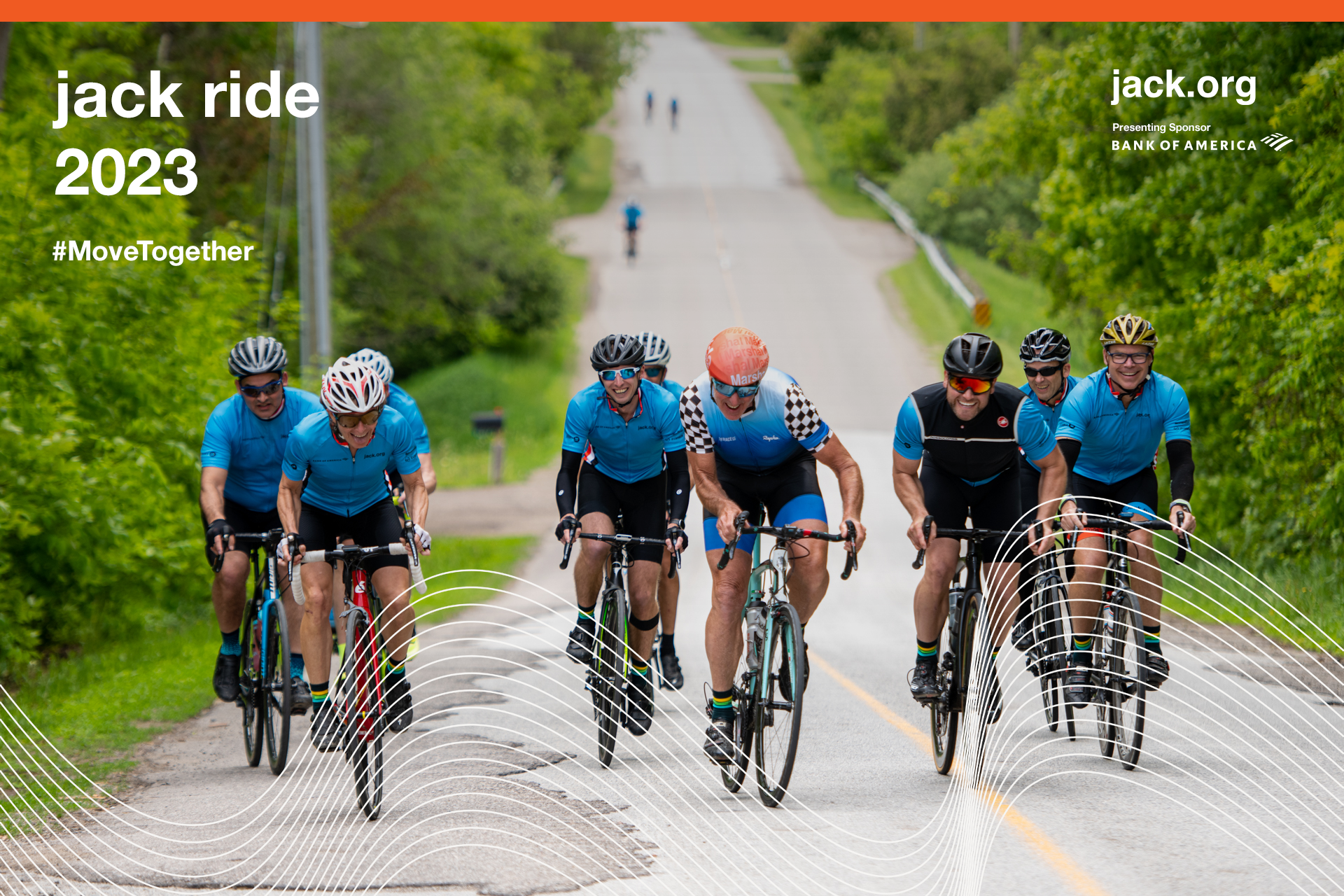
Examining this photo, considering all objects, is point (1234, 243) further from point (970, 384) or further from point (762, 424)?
point (762, 424)

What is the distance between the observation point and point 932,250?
41.6 meters

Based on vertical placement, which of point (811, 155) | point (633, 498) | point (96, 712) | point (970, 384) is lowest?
point (96, 712)

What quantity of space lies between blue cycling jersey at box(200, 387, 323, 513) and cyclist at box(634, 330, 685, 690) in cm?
A: 215

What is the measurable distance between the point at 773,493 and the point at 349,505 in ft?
8.20

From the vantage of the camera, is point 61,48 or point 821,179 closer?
point 61,48

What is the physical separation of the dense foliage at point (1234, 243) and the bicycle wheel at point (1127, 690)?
4778 millimetres

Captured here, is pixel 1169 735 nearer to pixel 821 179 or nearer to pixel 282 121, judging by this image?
pixel 282 121

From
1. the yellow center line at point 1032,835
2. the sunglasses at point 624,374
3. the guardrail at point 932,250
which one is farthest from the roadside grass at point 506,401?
the sunglasses at point 624,374

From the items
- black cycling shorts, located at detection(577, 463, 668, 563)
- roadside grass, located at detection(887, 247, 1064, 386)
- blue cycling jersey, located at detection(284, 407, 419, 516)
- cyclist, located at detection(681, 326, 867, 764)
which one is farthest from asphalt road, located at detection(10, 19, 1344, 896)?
roadside grass, located at detection(887, 247, 1064, 386)

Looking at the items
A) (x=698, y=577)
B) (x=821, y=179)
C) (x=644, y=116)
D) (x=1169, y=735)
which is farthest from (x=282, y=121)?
(x=644, y=116)

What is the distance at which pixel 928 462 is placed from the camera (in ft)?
26.7

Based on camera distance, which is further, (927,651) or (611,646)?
(611,646)

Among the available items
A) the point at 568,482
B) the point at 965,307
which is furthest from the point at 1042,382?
the point at 965,307

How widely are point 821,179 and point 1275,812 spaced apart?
56.9 meters
